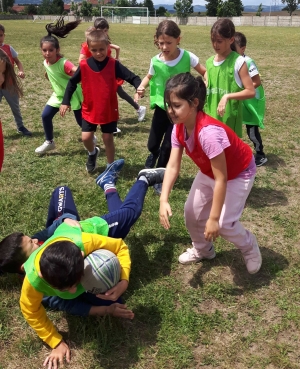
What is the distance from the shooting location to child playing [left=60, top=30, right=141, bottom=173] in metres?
4.18

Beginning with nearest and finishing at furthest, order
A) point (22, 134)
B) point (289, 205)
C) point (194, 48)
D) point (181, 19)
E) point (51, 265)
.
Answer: point (51, 265), point (289, 205), point (22, 134), point (194, 48), point (181, 19)

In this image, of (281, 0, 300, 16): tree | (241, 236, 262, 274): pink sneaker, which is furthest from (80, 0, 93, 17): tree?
(241, 236, 262, 274): pink sneaker

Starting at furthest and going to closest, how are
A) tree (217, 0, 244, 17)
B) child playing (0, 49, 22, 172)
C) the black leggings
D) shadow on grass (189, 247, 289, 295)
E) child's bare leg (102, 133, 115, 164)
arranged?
tree (217, 0, 244, 17) → child's bare leg (102, 133, 115, 164) → the black leggings → shadow on grass (189, 247, 289, 295) → child playing (0, 49, 22, 172)

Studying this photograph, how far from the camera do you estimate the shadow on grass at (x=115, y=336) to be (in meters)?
2.45

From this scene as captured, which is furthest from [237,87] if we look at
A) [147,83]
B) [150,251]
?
[150,251]

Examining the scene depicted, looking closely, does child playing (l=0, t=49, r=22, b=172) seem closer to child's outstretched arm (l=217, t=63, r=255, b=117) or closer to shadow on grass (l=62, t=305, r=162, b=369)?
shadow on grass (l=62, t=305, r=162, b=369)

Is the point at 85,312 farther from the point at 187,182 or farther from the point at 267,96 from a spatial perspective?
the point at 267,96

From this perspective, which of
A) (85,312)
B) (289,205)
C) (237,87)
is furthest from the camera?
(289,205)

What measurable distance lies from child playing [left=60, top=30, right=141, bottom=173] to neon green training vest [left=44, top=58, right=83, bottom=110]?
0.84m

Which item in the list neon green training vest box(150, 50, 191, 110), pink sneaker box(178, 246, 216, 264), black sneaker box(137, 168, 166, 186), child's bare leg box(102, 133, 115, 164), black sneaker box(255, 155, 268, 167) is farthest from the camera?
black sneaker box(255, 155, 268, 167)

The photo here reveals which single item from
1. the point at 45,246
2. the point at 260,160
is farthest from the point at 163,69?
the point at 45,246

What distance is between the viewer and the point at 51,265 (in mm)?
2070

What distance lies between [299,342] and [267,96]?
274 inches

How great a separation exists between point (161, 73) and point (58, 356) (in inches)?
116
